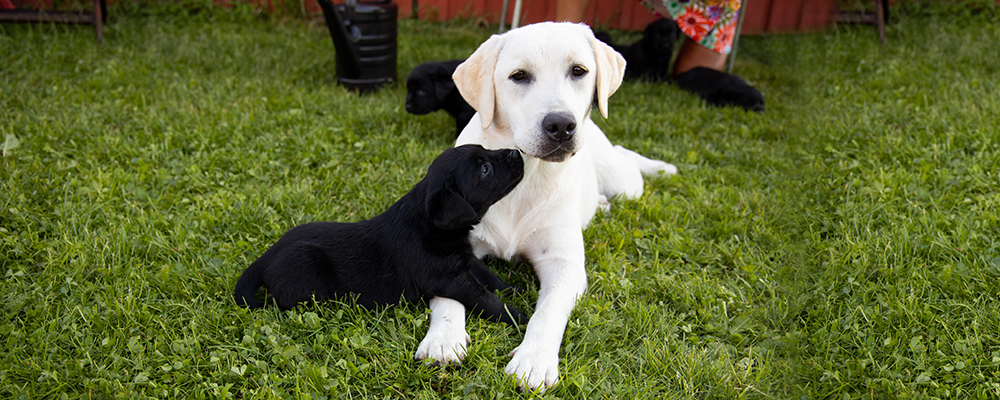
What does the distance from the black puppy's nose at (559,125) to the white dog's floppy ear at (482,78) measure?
336 mm

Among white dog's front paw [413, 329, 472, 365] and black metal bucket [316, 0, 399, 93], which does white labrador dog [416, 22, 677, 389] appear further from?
black metal bucket [316, 0, 399, 93]

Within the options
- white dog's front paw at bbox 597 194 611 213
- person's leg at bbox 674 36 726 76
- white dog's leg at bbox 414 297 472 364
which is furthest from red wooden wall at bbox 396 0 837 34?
white dog's leg at bbox 414 297 472 364

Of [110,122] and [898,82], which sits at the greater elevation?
[898,82]

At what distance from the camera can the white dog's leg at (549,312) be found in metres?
2.34

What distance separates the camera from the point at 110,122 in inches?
193

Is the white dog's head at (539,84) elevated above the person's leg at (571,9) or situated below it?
above

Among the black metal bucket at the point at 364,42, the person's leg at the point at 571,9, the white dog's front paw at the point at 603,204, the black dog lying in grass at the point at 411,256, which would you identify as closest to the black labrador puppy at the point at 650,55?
the person's leg at the point at 571,9

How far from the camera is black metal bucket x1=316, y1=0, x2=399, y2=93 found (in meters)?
5.57

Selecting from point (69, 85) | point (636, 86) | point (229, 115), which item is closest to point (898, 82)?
point (636, 86)

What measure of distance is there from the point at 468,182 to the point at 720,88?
431 cm

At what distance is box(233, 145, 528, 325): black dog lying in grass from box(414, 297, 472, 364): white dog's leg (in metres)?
0.06

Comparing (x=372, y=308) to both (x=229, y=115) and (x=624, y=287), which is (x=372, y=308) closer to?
(x=624, y=287)

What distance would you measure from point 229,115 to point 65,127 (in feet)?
3.62

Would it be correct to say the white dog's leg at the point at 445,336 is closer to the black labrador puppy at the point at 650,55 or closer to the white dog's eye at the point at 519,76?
the white dog's eye at the point at 519,76
